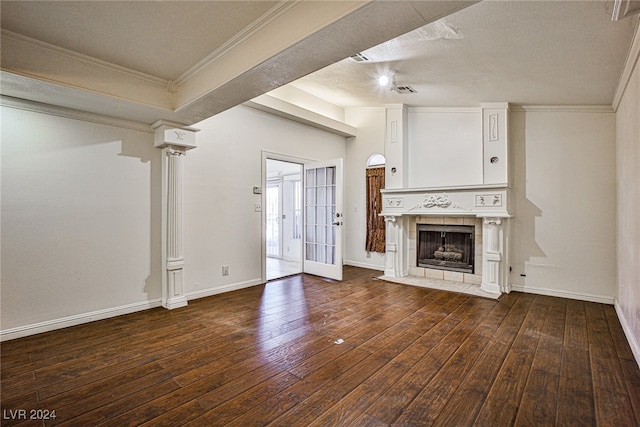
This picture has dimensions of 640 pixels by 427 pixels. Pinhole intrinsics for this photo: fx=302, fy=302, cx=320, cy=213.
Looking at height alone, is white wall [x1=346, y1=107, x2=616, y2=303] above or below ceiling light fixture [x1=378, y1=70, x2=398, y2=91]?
below

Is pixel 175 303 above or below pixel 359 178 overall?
below

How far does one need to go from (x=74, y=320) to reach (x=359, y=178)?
4.86m

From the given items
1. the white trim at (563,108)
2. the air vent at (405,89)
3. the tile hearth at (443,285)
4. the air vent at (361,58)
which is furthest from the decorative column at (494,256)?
the air vent at (361,58)

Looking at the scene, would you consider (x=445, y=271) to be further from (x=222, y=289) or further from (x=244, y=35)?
(x=244, y=35)

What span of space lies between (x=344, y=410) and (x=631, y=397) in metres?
1.78

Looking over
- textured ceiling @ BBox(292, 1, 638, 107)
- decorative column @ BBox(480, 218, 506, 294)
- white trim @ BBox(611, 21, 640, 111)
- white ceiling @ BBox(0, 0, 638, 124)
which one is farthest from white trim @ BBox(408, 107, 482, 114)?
decorative column @ BBox(480, 218, 506, 294)

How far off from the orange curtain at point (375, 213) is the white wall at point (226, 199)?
1972 mm

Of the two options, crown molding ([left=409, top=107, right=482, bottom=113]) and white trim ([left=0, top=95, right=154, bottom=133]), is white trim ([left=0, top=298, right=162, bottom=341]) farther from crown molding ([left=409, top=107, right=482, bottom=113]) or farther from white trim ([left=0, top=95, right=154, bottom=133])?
crown molding ([left=409, top=107, right=482, bottom=113])

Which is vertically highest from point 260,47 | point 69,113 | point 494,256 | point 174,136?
point 260,47

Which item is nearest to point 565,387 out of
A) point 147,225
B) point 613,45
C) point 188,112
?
point 613,45

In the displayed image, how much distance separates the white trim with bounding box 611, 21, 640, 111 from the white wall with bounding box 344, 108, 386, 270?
331 cm

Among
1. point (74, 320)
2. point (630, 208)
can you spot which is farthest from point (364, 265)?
point (74, 320)

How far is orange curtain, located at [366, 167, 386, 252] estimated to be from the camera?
5773 mm

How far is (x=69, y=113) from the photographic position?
296 cm
